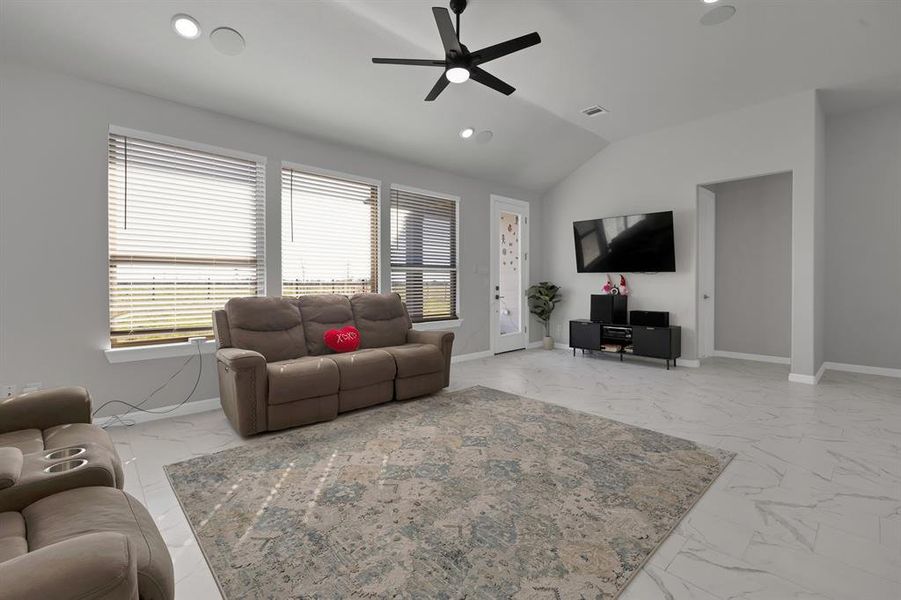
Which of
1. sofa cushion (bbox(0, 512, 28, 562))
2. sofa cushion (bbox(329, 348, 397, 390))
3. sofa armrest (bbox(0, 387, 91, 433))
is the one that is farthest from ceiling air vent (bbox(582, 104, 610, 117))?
sofa cushion (bbox(0, 512, 28, 562))

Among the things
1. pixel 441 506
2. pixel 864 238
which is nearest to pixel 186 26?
pixel 441 506

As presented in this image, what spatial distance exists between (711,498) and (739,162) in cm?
436

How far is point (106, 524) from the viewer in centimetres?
115

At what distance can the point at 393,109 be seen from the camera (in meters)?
4.27

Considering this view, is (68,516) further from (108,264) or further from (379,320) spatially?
(379,320)

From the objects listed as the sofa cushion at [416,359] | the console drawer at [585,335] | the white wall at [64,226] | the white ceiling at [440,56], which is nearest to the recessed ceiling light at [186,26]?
the white ceiling at [440,56]

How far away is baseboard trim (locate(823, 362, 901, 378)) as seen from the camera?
189 inches

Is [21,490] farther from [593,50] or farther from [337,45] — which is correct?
[593,50]

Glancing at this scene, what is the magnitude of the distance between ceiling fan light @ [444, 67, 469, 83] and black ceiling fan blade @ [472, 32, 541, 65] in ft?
0.31

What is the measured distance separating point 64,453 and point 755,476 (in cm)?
329

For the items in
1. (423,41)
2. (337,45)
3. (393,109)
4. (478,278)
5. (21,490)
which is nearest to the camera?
(21,490)

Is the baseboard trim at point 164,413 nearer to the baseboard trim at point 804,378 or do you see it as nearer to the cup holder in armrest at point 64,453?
the cup holder in armrest at point 64,453

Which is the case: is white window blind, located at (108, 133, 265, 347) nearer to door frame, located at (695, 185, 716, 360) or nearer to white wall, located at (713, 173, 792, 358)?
door frame, located at (695, 185, 716, 360)

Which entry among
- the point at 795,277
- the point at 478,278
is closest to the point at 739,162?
the point at 795,277
